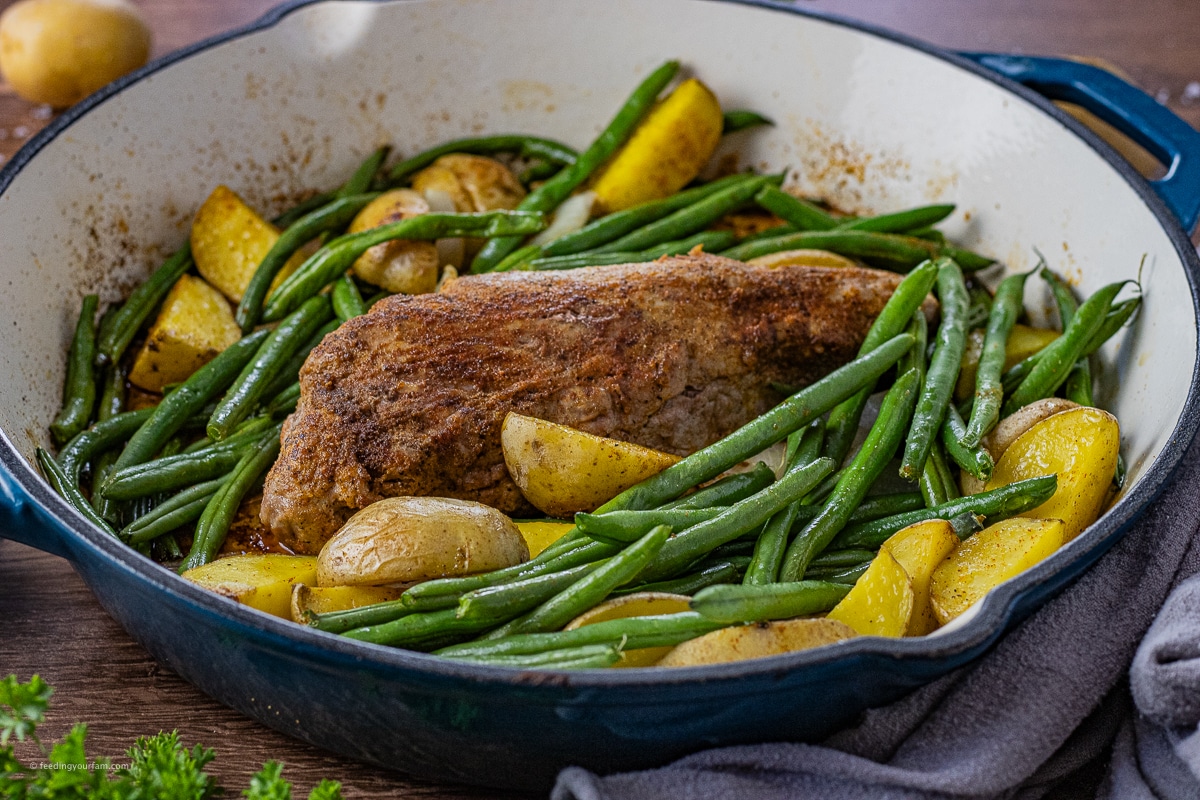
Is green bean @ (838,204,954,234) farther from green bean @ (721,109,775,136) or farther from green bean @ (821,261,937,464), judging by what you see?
green bean @ (721,109,775,136)

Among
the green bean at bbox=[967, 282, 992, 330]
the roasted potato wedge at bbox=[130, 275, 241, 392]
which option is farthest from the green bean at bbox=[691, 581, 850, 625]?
the roasted potato wedge at bbox=[130, 275, 241, 392]

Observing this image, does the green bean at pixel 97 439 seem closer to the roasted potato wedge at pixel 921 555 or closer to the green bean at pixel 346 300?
the green bean at pixel 346 300

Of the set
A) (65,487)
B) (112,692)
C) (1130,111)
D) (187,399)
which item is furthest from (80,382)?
(1130,111)

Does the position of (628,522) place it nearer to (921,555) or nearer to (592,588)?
(592,588)

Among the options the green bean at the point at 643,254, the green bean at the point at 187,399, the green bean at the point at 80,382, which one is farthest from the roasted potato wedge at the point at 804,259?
the green bean at the point at 80,382

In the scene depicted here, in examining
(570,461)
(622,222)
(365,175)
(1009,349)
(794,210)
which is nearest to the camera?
(570,461)
